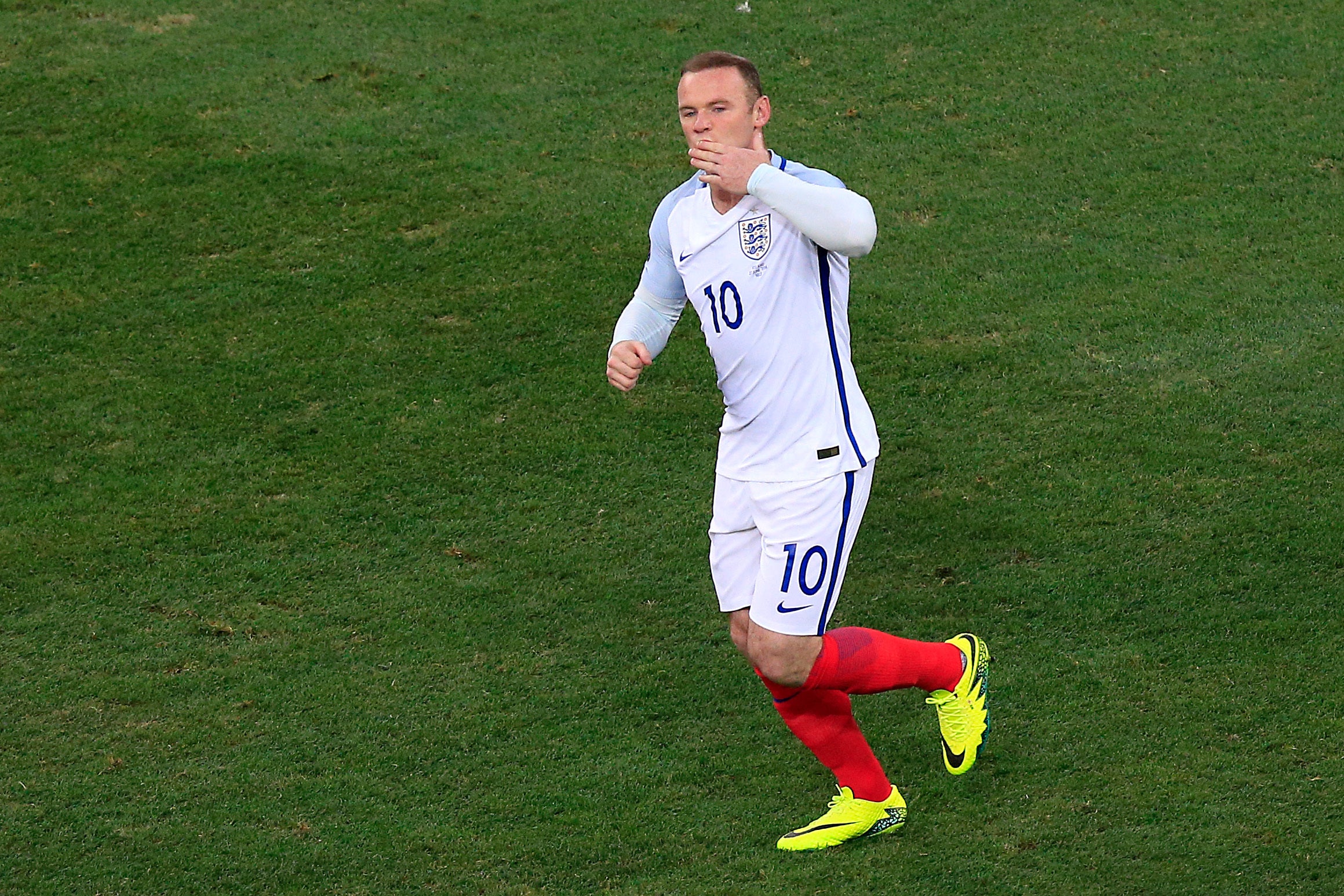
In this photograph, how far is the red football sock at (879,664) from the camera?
485cm

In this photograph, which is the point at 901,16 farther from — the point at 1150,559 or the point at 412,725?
the point at 412,725

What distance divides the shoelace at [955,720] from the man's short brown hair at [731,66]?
6.45 feet

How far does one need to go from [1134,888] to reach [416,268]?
5.07m

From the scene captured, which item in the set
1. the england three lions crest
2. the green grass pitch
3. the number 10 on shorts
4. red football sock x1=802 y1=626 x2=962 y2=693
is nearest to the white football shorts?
the number 10 on shorts

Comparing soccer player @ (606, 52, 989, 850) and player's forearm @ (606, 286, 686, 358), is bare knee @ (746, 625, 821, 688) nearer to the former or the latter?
soccer player @ (606, 52, 989, 850)

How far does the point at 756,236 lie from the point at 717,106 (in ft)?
1.24

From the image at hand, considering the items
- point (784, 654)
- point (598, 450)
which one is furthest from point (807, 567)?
point (598, 450)

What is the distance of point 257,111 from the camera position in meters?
9.67

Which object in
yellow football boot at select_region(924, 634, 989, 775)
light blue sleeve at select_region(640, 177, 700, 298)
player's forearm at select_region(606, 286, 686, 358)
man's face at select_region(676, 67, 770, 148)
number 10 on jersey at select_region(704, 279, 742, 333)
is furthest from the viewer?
yellow football boot at select_region(924, 634, 989, 775)

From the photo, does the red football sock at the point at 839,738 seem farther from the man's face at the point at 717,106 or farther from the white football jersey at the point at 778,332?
the man's face at the point at 717,106

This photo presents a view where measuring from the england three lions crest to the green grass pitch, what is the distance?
1.77 metres

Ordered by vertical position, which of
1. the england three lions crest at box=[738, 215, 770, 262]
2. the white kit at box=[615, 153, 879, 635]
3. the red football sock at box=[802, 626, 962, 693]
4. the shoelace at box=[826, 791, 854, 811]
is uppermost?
the england three lions crest at box=[738, 215, 770, 262]

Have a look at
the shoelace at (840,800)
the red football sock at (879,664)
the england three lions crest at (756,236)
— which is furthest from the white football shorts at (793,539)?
the england three lions crest at (756,236)

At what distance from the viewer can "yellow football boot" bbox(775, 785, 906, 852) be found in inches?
194
